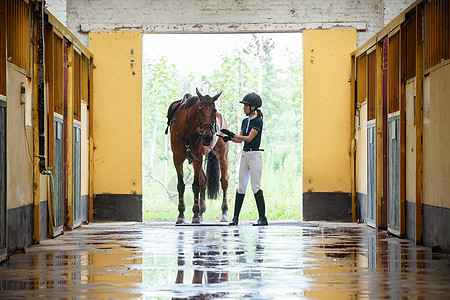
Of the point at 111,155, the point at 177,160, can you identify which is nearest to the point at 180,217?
the point at 177,160

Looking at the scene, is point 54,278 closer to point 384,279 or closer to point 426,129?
point 384,279

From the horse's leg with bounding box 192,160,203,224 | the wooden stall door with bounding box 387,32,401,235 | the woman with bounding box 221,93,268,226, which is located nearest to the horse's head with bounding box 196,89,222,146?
the woman with bounding box 221,93,268,226

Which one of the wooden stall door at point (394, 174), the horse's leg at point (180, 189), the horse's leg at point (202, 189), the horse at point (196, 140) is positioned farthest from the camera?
the horse's leg at point (202, 189)

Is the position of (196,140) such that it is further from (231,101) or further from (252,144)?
(231,101)

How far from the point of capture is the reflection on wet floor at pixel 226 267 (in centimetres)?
472

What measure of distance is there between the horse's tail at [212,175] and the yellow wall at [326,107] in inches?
58.5

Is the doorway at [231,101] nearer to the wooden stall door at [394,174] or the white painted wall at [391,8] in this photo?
the white painted wall at [391,8]

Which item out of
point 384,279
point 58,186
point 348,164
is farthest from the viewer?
point 348,164

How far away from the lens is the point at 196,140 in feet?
40.6

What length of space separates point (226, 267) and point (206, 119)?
589 cm

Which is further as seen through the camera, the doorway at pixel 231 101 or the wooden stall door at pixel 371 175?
the doorway at pixel 231 101

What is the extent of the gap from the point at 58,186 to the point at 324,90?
5.26 meters

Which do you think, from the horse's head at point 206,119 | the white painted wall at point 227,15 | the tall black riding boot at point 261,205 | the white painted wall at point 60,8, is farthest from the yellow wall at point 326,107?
the white painted wall at point 60,8

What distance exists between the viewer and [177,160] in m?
12.5
